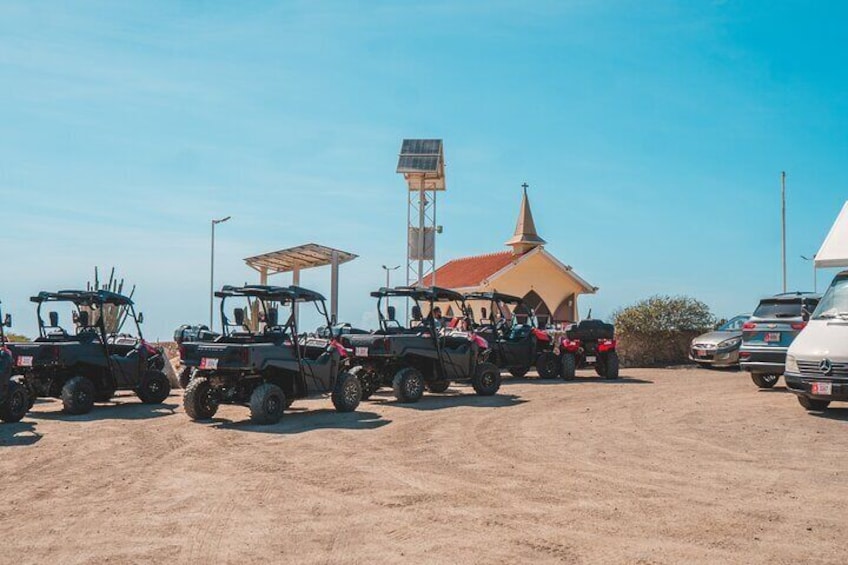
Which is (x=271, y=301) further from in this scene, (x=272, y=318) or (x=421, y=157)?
(x=421, y=157)

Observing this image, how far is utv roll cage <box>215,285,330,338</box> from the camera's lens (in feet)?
41.5

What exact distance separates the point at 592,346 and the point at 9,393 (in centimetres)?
1372

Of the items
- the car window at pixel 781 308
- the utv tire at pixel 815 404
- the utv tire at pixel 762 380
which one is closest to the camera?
the utv tire at pixel 815 404

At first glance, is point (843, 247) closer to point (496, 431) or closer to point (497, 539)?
point (496, 431)

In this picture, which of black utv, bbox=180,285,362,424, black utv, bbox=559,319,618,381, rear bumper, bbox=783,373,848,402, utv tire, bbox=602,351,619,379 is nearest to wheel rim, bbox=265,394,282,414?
black utv, bbox=180,285,362,424

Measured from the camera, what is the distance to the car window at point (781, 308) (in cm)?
1702

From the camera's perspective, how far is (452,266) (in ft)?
142

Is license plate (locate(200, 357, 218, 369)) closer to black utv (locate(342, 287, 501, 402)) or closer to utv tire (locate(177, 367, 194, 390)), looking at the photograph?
black utv (locate(342, 287, 501, 402))

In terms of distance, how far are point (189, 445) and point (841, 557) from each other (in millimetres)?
7189

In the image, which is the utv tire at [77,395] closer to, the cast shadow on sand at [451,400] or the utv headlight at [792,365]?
the cast shadow on sand at [451,400]

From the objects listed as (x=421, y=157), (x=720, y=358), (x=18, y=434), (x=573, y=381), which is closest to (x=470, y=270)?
(x=421, y=157)

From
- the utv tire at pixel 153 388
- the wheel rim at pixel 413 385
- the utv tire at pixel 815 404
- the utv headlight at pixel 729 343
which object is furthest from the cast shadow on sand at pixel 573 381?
the utv tire at pixel 153 388

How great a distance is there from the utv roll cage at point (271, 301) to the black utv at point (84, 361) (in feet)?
8.46

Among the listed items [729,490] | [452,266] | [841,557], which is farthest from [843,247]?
[452,266]
